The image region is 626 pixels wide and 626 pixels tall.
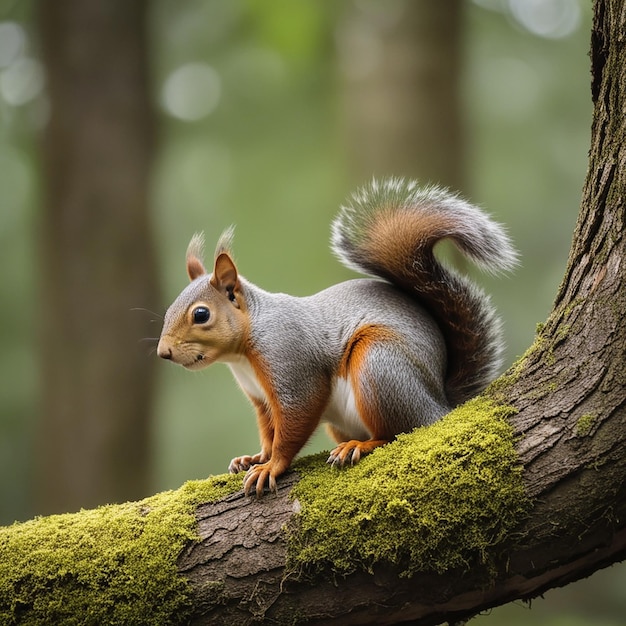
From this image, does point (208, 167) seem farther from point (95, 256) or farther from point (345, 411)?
point (345, 411)

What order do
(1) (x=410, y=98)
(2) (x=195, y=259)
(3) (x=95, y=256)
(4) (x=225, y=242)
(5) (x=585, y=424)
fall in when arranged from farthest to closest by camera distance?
1. (3) (x=95, y=256)
2. (1) (x=410, y=98)
3. (2) (x=195, y=259)
4. (4) (x=225, y=242)
5. (5) (x=585, y=424)

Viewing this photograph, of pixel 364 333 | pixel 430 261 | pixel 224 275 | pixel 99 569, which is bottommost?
pixel 99 569

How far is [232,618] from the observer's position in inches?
65.2

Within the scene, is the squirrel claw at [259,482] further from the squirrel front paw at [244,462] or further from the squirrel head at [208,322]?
the squirrel head at [208,322]

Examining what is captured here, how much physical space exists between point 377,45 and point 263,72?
2669 mm

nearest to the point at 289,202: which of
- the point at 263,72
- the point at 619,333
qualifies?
the point at 263,72

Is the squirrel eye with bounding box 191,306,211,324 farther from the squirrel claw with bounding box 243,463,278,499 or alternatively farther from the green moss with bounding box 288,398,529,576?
the green moss with bounding box 288,398,529,576

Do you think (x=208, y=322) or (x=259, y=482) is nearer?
(x=259, y=482)

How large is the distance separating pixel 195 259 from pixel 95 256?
170cm

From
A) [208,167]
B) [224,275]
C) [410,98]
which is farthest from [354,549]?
[208,167]

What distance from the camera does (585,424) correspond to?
1.60 metres

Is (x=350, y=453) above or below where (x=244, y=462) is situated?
below

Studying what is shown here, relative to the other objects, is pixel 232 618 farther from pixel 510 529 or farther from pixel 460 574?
pixel 510 529

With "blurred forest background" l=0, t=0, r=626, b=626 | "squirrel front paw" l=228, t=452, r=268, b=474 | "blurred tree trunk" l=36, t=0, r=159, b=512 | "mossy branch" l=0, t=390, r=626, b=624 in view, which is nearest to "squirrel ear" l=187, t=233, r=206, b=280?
"blurred forest background" l=0, t=0, r=626, b=626
